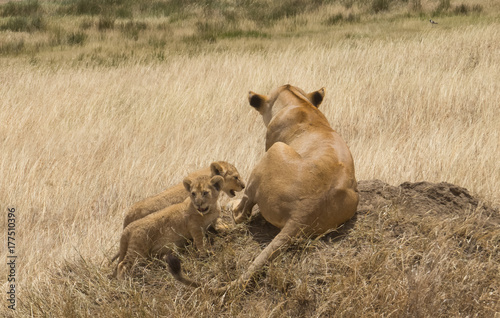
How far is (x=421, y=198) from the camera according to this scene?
5.03 meters

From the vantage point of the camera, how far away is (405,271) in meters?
4.21

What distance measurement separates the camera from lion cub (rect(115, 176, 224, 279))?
4297 mm

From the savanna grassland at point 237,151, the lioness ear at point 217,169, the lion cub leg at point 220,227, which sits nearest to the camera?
the savanna grassland at point 237,151

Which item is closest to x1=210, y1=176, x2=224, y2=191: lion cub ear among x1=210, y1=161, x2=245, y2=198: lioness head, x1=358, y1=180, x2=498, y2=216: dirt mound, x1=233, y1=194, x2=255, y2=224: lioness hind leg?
x1=210, y1=161, x2=245, y2=198: lioness head

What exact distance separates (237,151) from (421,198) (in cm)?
311

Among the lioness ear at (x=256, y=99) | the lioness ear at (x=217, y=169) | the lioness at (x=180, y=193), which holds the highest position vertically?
the lioness ear at (x=256, y=99)

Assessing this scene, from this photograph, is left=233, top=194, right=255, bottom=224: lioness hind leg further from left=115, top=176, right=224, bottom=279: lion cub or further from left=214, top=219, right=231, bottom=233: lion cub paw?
left=115, top=176, right=224, bottom=279: lion cub

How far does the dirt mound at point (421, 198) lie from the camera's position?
4910 mm

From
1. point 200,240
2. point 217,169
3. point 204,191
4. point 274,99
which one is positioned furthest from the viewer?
point 274,99

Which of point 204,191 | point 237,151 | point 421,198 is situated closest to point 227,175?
point 204,191

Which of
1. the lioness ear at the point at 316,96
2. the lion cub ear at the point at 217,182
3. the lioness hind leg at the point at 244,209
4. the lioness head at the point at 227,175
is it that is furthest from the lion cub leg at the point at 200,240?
the lioness ear at the point at 316,96

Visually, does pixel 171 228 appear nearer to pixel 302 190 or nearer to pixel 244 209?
pixel 244 209

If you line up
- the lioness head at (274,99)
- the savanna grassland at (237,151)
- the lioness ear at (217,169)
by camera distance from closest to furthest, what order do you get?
the savanna grassland at (237,151), the lioness ear at (217,169), the lioness head at (274,99)

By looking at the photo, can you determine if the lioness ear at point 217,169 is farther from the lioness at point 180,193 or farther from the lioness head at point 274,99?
the lioness head at point 274,99
